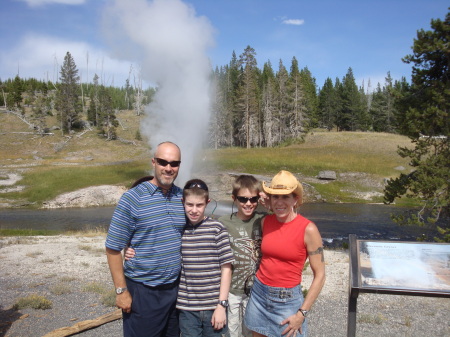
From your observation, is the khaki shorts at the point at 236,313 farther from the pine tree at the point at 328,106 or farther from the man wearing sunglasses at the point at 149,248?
the pine tree at the point at 328,106

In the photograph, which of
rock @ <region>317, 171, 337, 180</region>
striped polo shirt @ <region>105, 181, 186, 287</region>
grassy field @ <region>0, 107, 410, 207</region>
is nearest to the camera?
striped polo shirt @ <region>105, 181, 186, 287</region>

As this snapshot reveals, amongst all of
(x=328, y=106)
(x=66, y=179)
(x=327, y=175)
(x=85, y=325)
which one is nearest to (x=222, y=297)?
(x=85, y=325)

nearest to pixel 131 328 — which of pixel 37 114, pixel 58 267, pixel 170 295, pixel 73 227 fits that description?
pixel 170 295

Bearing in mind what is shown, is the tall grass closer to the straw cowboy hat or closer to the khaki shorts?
the khaki shorts

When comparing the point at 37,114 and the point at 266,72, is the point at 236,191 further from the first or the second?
the point at 266,72

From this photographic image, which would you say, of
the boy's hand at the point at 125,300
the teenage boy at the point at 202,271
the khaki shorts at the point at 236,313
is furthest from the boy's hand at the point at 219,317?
the boy's hand at the point at 125,300

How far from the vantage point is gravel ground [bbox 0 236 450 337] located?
20.1ft

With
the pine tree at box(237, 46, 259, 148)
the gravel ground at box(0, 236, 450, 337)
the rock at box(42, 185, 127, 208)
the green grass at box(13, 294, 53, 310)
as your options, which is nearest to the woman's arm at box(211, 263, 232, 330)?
the gravel ground at box(0, 236, 450, 337)

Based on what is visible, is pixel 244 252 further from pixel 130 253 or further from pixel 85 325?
pixel 85 325

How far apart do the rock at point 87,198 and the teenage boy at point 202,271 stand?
1075 inches

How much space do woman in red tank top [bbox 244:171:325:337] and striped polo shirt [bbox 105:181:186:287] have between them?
0.86m

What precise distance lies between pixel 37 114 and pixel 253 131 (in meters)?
39.6

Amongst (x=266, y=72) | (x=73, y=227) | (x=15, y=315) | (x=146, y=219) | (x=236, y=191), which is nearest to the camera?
(x=146, y=219)

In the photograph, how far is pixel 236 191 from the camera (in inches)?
144
